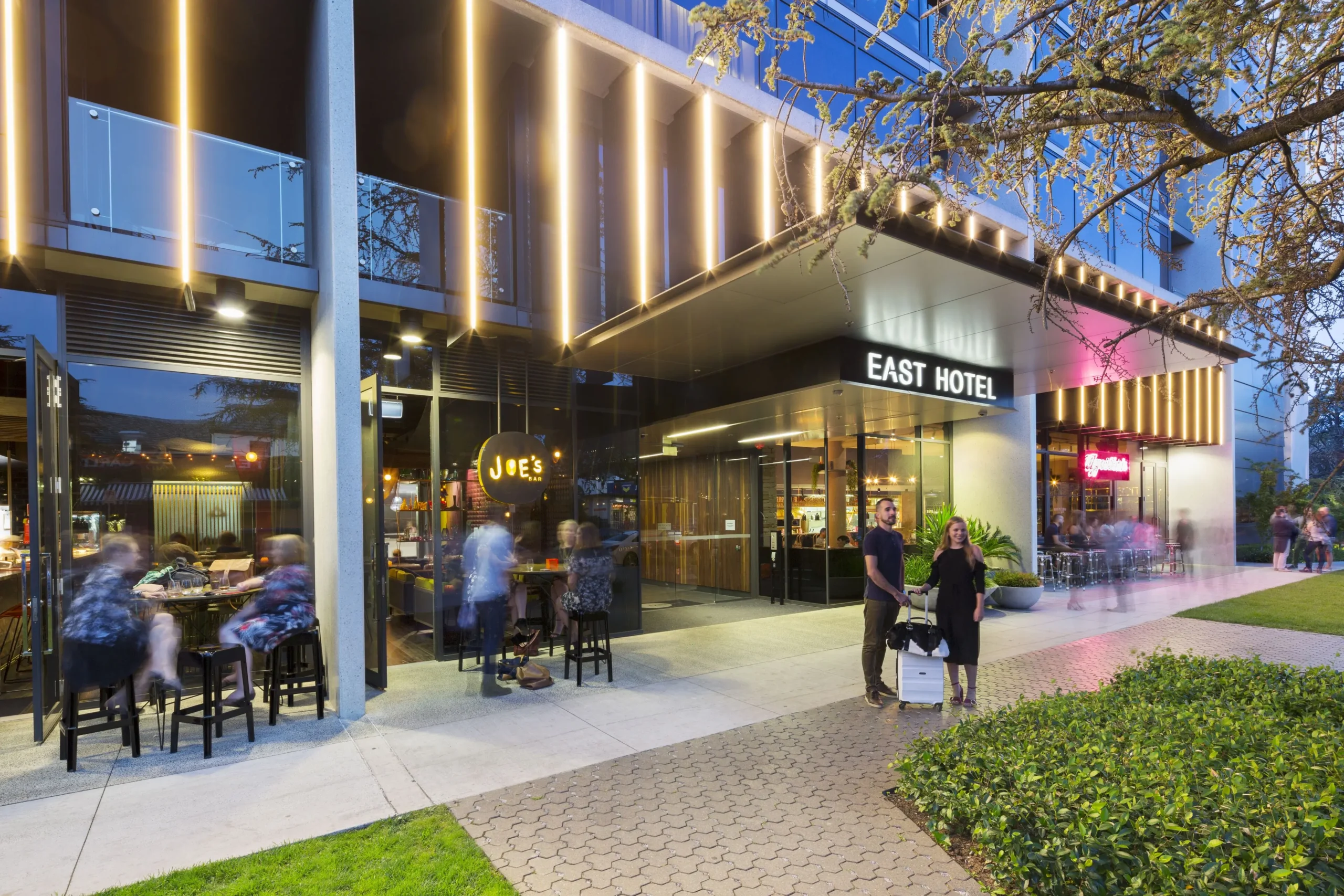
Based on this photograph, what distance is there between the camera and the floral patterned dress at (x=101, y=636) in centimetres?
500

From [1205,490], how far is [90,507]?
26.7m

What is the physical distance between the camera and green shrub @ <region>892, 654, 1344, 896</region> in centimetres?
266

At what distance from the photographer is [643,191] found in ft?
29.1

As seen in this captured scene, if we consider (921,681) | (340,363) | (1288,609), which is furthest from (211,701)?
(1288,609)

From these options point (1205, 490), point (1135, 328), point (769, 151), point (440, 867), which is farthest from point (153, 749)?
point (1205, 490)

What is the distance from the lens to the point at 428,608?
851 cm

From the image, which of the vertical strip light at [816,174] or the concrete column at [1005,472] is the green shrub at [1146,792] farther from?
the concrete column at [1005,472]

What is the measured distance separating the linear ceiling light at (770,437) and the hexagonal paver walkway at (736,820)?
7296 millimetres

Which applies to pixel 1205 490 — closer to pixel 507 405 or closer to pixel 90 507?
pixel 507 405

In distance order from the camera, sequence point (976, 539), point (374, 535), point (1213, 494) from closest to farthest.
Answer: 1. point (374, 535)
2. point (976, 539)
3. point (1213, 494)

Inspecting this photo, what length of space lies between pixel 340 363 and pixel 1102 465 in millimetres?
19362

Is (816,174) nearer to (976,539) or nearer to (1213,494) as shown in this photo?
(976,539)

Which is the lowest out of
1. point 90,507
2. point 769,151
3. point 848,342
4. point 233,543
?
point 233,543

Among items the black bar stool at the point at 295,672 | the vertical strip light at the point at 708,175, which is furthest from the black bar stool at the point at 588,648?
the vertical strip light at the point at 708,175
